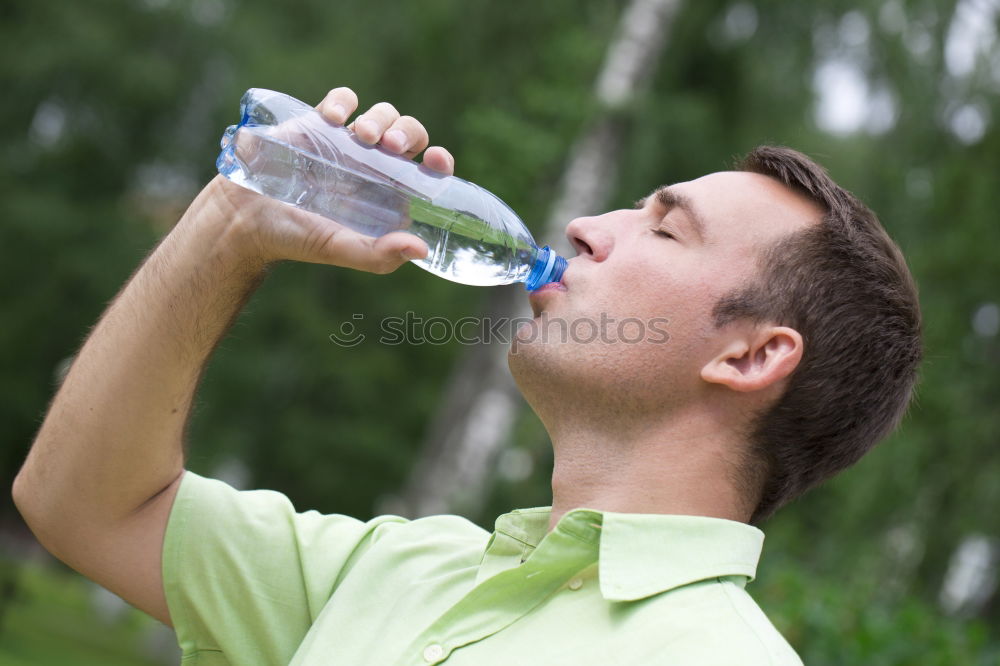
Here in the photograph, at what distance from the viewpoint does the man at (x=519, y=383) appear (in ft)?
7.04

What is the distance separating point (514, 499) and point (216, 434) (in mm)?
7430

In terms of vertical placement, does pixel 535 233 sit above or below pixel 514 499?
above

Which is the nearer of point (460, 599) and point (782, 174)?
point (460, 599)

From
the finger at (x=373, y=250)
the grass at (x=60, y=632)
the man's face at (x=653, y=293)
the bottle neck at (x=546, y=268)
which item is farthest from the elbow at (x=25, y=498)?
the grass at (x=60, y=632)

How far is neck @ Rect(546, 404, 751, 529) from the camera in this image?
6.95ft

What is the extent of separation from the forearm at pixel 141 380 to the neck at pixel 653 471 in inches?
29.2

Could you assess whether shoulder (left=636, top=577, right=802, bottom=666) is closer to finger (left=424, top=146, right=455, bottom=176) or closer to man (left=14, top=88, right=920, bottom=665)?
man (left=14, top=88, right=920, bottom=665)

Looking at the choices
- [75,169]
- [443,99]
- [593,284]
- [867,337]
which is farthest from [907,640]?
[75,169]

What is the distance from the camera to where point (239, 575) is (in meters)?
2.23

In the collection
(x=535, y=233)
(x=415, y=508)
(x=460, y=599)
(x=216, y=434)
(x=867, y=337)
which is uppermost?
(x=867, y=337)

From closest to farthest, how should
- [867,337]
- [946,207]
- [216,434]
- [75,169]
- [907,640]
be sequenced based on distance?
[867,337], [907,640], [946,207], [216,434], [75,169]

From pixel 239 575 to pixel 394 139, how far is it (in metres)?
0.91

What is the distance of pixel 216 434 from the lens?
46.4 feet

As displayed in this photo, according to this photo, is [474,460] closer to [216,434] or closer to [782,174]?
[782,174]
